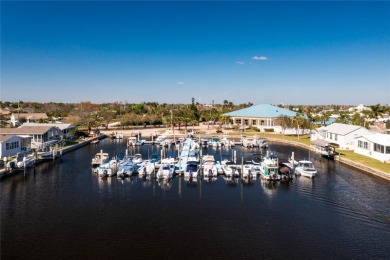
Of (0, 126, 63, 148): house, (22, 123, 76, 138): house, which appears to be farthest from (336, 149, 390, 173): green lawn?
(22, 123, 76, 138): house

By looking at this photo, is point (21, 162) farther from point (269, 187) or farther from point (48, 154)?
point (269, 187)

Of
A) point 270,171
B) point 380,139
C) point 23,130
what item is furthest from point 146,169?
point 380,139

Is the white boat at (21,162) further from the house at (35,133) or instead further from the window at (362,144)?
the window at (362,144)

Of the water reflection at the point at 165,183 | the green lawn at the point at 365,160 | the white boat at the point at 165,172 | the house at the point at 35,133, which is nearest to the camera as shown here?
the water reflection at the point at 165,183

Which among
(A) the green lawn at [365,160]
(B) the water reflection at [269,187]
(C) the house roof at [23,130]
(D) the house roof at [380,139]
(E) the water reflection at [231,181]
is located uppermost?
(C) the house roof at [23,130]

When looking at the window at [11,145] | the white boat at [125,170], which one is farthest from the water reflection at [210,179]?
the window at [11,145]
